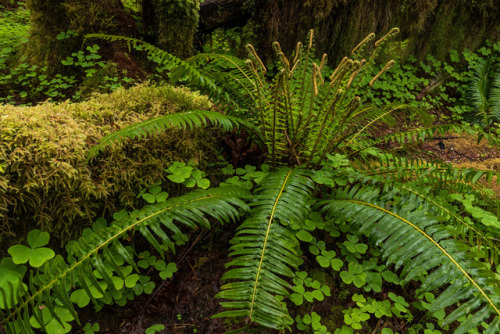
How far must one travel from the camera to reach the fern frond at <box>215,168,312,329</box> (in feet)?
4.28

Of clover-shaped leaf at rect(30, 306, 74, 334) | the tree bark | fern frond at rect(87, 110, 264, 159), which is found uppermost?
the tree bark

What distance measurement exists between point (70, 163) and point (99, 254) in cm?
66

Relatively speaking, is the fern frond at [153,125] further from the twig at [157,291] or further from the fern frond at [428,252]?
the fern frond at [428,252]

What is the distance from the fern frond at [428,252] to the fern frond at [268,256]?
353mm

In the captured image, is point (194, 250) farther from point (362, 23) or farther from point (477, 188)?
point (362, 23)

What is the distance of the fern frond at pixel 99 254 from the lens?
1.26 metres

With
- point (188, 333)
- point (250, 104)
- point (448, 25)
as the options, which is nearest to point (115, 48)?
point (250, 104)

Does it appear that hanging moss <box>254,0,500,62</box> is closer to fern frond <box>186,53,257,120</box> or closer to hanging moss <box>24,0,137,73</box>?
fern frond <box>186,53,257,120</box>

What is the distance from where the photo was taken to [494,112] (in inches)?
194

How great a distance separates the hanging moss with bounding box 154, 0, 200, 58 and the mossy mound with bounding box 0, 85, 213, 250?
1.54 m

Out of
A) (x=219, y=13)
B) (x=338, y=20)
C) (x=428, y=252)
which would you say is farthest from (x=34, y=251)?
(x=338, y=20)

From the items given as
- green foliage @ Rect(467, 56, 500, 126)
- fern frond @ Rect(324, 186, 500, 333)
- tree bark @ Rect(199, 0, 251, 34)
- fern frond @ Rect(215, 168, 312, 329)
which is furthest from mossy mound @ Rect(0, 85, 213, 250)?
green foliage @ Rect(467, 56, 500, 126)

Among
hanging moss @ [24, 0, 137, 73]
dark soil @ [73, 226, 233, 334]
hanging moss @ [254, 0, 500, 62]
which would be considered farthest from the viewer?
hanging moss @ [254, 0, 500, 62]

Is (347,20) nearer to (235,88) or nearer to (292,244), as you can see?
(235,88)
